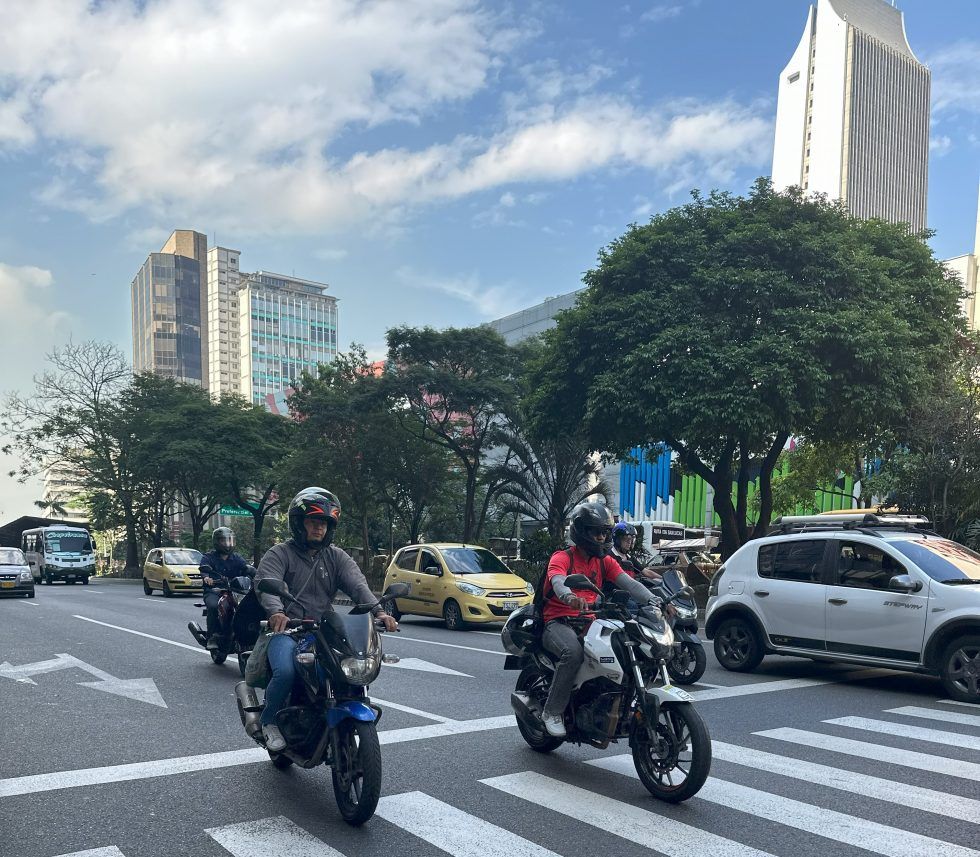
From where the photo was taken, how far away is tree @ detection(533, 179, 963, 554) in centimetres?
1834

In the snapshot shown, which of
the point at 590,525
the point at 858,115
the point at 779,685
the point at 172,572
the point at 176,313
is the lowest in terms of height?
the point at 172,572

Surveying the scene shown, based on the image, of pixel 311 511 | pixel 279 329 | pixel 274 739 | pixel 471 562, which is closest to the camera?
pixel 274 739

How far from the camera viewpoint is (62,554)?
42.9 metres

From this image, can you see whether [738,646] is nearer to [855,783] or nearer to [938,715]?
[938,715]

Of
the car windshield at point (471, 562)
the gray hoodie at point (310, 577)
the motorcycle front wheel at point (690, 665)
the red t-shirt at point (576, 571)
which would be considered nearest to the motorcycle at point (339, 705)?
the gray hoodie at point (310, 577)

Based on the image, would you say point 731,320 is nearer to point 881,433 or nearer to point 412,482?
point 881,433

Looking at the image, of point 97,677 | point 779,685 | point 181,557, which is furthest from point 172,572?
point 779,685

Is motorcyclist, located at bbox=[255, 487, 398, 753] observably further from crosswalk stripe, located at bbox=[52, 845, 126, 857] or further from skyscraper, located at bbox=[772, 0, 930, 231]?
skyscraper, located at bbox=[772, 0, 930, 231]

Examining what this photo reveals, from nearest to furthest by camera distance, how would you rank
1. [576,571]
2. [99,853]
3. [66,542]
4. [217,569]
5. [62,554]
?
[99,853]
[576,571]
[217,569]
[62,554]
[66,542]

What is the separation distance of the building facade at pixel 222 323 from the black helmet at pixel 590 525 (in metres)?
164

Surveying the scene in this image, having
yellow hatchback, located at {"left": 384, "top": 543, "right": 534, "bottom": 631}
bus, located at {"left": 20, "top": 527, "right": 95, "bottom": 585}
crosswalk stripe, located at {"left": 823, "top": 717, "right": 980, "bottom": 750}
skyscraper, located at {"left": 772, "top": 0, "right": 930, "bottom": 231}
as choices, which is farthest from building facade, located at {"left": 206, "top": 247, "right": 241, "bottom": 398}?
crosswalk stripe, located at {"left": 823, "top": 717, "right": 980, "bottom": 750}

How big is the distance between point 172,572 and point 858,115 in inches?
5408

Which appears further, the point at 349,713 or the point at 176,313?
the point at 176,313

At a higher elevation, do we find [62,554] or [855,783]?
[855,783]
